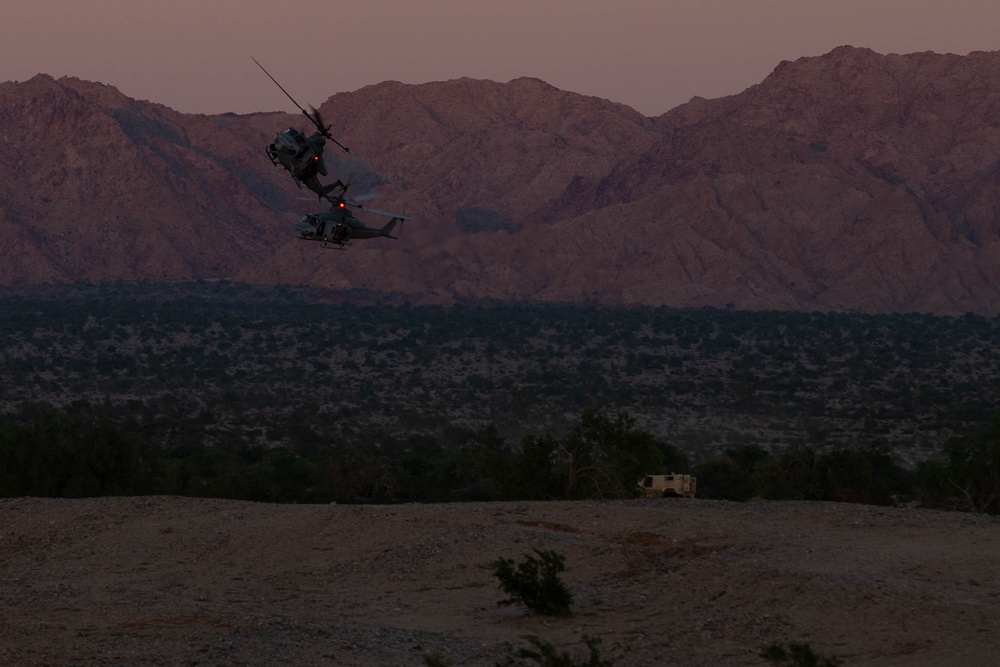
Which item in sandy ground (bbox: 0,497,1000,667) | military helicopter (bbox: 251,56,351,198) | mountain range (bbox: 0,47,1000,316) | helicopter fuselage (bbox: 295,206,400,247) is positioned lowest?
sandy ground (bbox: 0,497,1000,667)

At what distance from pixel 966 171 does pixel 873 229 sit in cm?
2367

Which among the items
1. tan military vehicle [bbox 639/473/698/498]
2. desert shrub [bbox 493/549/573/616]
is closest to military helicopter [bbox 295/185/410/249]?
tan military vehicle [bbox 639/473/698/498]

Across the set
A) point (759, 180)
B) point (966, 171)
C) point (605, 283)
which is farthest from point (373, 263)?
point (966, 171)

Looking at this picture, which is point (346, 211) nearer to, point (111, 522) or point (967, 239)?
point (111, 522)

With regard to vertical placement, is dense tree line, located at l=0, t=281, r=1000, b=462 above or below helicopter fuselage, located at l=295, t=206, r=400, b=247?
below

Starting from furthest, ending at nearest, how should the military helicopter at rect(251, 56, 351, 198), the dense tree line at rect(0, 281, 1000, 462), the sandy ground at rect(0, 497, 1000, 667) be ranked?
the dense tree line at rect(0, 281, 1000, 462), the military helicopter at rect(251, 56, 351, 198), the sandy ground at rect(0, 497, 1000, 667)

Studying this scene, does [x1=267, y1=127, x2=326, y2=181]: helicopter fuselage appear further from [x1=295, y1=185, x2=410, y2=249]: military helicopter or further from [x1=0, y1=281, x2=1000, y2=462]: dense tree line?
[x1=0, y1=281, x2=1000, y2=462]: dense tree line

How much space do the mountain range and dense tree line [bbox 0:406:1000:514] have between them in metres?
70.1

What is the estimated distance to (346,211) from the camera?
30.1m

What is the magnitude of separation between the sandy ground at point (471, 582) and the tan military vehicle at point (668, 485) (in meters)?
5.74

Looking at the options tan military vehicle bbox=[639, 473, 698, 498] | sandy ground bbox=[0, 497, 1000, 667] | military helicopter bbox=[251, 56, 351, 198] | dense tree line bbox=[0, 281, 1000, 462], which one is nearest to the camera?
sandy ground bbox=[0, 497, 1000, 667]

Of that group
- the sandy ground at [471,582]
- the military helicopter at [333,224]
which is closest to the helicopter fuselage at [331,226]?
the military helicopter at [333,224]

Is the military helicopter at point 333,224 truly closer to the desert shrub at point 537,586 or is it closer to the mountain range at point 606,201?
the desert shrub at point 537,586

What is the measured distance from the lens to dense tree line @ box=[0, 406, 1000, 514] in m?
31.2
